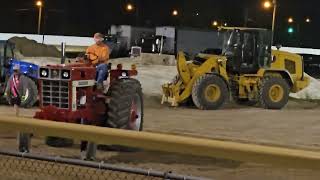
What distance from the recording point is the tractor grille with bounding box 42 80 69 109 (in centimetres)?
1009

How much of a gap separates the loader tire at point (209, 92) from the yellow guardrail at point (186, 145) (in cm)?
1510

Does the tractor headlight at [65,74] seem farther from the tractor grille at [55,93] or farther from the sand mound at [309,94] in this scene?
the sand mound at [309,94]

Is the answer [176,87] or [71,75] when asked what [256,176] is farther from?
[176,87]

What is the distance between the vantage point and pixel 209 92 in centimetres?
2036

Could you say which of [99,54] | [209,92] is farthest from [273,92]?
[99,54]

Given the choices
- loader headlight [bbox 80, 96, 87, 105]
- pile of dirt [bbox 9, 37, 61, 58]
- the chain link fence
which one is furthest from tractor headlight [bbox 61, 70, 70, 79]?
pile of dirt [bbox 9, 37, 61, 58]

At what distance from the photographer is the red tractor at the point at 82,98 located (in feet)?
32.8

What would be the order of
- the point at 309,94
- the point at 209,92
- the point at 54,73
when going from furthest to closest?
the point at 309,94 → the point at 209,92 → the point at 54,73

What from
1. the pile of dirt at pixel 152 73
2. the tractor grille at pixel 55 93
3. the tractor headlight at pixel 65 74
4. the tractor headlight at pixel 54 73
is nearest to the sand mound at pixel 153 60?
the pile of dirt at pixel 152 73

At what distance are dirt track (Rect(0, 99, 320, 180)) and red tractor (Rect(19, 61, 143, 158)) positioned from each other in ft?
2.00

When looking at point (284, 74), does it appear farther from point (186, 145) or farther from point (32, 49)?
point (32, 49)

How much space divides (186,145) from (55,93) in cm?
609

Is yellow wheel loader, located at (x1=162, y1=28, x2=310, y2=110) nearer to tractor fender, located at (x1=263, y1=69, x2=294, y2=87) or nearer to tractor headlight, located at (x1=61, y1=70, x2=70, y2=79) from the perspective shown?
tractor fender, located at (x1=263, y1=69, x2=294, y2=87)

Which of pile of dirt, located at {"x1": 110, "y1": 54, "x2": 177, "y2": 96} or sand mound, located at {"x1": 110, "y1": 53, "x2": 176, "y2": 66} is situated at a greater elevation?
sand mound, located at {"x1": 110, "y1": 53, "x2": 176, "y2": 66}
